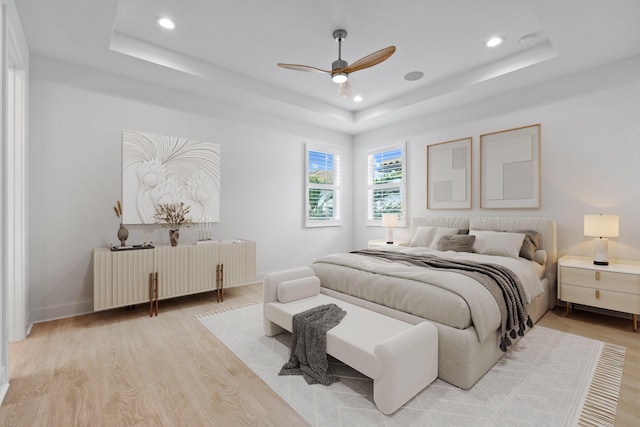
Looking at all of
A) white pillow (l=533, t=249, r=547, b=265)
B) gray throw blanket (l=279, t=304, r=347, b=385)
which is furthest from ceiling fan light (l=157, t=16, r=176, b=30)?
white pillow (l=533, t=249, r=547, b=265)

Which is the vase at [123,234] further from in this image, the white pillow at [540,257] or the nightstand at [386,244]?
the white pillow at [540,257]

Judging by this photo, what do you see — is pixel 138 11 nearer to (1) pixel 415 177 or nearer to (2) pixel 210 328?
(2) pixel 210 328

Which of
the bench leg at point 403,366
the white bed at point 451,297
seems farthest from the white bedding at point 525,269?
the bench leg at point 403,366

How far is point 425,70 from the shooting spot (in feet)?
12.9

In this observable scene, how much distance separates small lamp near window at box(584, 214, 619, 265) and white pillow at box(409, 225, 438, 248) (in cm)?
172

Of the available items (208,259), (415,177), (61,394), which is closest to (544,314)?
(415,177)

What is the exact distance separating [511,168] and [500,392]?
3.19m

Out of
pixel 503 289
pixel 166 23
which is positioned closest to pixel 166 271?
pixel 166 23

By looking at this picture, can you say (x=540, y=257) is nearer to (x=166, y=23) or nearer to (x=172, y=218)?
(x=172, y=218)

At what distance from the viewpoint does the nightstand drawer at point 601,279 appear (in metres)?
2.83

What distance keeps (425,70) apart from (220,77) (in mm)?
2703

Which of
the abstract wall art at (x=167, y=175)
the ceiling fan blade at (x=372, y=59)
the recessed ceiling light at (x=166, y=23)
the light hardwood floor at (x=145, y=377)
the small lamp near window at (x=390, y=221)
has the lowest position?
the light hardwood floor at (x=145, y=377)

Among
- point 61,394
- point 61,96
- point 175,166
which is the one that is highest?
point 61,96

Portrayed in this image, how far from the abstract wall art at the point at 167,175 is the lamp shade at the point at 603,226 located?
458 centimetres
